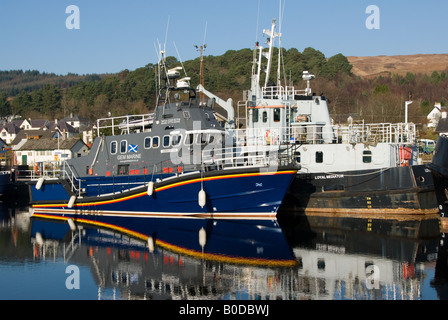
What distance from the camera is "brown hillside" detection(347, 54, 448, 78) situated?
4847 inches

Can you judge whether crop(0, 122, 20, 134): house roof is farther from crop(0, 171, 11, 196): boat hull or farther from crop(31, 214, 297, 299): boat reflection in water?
crop(31, 214, 297, 299): boat reflection in water

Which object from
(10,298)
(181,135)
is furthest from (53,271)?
(181,135)

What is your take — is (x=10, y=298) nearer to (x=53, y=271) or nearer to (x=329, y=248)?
(x=53, y=271)

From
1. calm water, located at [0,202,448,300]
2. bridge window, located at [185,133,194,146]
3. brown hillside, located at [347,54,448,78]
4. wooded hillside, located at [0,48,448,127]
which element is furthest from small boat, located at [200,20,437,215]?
brown hillside, located at [347,54,448,78]

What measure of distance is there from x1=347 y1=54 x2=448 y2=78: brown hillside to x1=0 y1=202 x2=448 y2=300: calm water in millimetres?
107784

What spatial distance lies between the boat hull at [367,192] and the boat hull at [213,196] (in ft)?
8.86

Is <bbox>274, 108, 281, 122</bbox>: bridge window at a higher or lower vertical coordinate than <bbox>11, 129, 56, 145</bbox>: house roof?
higher

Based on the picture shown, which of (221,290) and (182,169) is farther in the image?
(182,169)

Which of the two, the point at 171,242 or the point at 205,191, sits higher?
the point at 205,191

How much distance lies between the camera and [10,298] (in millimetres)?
12461

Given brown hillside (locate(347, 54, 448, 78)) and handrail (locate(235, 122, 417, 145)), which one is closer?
handrail (locate(235, 122, 417, 145))

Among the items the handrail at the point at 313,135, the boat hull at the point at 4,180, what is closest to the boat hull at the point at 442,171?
the handrail at the point at 313,135

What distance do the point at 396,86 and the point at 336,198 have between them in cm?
5802

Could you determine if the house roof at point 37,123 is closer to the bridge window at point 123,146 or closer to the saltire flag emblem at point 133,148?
the bridge window at point 123,146
